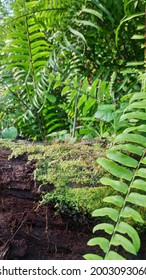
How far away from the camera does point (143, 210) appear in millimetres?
1085

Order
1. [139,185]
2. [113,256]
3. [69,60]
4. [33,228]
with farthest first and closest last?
[69,60] < [33,228] < [139,185] < [113,256]

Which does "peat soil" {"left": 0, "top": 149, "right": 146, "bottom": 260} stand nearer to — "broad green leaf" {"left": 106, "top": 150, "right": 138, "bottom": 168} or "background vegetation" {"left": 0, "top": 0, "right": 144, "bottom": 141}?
"broad green leaf" {"left": 106, "top": 150, "right": 138, "bottom": 168}

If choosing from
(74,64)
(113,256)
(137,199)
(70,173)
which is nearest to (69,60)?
(74,64)

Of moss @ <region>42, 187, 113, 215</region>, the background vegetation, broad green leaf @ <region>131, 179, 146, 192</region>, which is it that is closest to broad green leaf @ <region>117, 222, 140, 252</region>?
broad green leaf @ <region>131, 179, 146, 192</region>

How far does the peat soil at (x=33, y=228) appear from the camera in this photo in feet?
3.43

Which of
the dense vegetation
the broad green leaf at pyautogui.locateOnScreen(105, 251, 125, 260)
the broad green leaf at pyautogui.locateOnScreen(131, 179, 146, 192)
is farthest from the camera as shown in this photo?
the dense vegetation

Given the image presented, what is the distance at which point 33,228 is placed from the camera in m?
1.10

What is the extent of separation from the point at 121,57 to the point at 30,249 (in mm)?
1284

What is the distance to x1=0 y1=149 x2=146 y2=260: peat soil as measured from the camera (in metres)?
1.04

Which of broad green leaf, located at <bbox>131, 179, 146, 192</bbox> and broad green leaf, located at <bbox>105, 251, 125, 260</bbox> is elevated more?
broad green leaf, located at <bbox>131, 179, 146, 192</bbox>

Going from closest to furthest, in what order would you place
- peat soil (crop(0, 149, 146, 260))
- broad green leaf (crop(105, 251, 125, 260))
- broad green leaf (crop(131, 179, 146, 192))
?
1. broad green leaf (crop(105, 251, 125, 260))
2. broad green leaf (crop(131, 179, 146, 192))
3. peat soil (crop(0, 149, 146, 260))

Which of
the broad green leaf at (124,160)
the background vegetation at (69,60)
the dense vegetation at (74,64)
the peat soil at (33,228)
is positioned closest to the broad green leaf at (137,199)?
the broad green leaf at (124,160)

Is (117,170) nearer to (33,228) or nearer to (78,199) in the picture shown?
(78,199)
